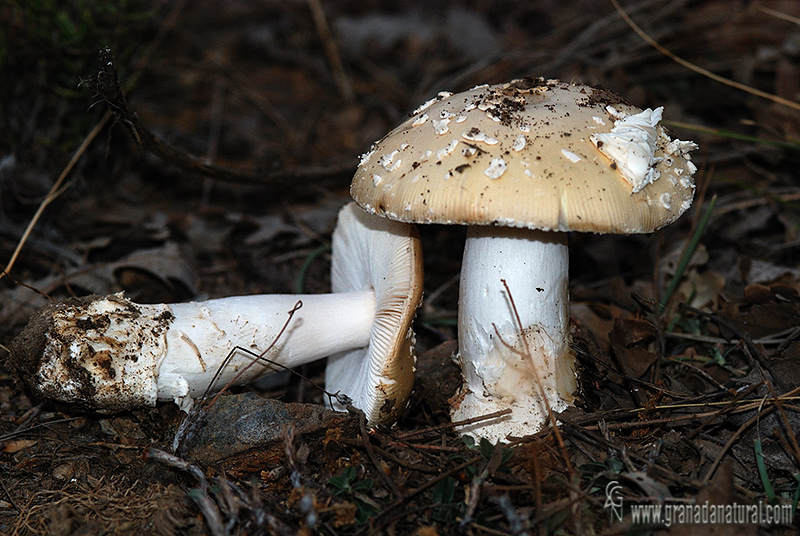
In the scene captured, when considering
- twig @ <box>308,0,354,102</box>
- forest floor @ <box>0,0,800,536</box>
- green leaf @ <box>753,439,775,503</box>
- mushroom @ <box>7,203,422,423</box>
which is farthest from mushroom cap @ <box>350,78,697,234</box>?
twig @ <box>308,0,354,102</box>

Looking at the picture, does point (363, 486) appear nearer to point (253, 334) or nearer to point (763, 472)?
point (253, 334)

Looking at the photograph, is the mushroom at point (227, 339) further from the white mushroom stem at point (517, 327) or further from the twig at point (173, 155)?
the twig at point (173, 155)

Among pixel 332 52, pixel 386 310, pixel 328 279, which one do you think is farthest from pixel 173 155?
pixel 332 52

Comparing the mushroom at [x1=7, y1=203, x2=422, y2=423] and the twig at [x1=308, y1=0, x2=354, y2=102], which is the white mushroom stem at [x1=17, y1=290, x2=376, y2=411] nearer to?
the mushroom at [x1=7, y1=203, x2=422, y2=423]

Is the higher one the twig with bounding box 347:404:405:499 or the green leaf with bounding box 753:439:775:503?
the twig with bounding box 347:404:405:499

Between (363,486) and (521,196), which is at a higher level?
(521,196)
